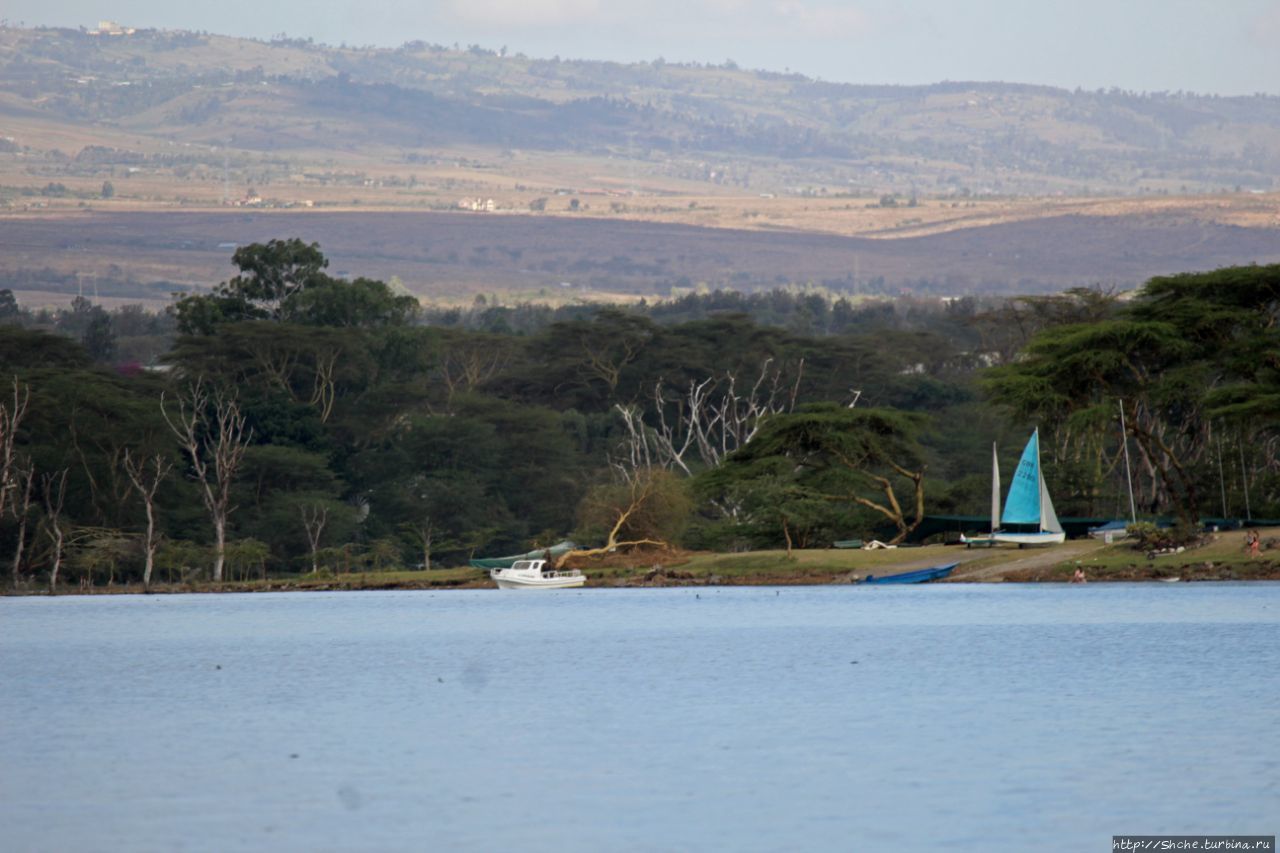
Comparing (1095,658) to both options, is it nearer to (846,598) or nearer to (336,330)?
(846,598)

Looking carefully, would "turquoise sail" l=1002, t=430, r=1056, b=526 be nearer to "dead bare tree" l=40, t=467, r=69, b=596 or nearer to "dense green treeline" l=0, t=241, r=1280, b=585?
"dense green treeline" l=0, t=241, r=1280, b=585

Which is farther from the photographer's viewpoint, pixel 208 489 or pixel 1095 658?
pixel 208 489

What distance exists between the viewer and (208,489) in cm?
7612

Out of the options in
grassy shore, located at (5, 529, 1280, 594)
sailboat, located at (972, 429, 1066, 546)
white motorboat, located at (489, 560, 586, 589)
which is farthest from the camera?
white motorboat, located at (489, 560, 586, 589)

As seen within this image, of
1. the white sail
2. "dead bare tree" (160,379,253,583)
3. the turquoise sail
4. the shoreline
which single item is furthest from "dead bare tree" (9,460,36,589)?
the white sail

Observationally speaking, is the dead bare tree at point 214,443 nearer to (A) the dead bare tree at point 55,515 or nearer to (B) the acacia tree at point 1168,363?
(A) the dead bare tree at point 55,515

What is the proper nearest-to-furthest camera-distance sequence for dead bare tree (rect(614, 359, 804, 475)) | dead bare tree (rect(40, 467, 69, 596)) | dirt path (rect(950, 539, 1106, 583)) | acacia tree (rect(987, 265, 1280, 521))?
dirt path (rect(950, 539, 1106, 583)) < acacia tree (rect(987, 265, 1280, 521)) < dead bare tree (rect(40, 467, 69, 596)) < dead bare tree (rect(614, 359, 804, 475))

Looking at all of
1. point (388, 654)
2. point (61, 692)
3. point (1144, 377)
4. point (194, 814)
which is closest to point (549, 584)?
point (1144, 377)

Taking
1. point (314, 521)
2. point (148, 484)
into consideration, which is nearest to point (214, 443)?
point (148, 484)

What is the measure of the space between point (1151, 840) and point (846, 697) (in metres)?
12.6

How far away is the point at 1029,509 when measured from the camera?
64.2 meters

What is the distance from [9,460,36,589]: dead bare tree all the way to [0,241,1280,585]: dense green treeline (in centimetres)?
21

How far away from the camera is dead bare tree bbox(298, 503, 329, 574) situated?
80.6m

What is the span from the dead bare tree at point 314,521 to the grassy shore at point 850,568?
133 inches
